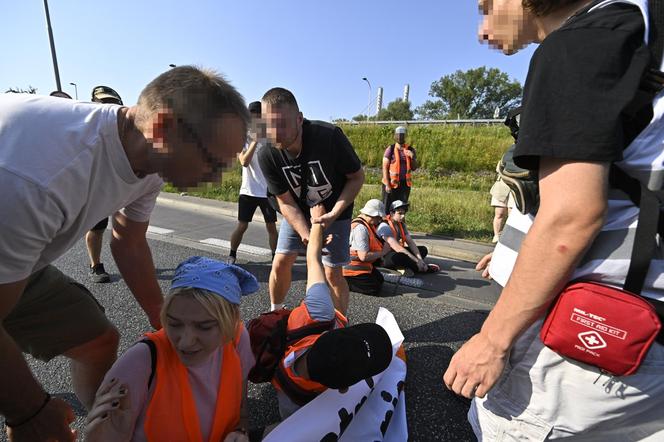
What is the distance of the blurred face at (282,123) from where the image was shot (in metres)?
2.29

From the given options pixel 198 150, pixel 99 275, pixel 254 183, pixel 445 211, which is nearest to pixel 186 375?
pixel 198 150

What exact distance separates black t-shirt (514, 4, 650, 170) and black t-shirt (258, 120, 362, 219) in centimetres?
181

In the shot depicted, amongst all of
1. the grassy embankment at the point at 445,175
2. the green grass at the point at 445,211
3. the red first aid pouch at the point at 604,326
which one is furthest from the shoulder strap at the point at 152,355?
the grassy embankment at the point at 445,175

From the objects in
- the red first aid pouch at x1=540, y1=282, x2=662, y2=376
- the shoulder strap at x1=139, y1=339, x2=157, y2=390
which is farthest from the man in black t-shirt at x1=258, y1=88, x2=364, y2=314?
the red first aid pouch at x1=540, y1=282, x2=662, y2=376

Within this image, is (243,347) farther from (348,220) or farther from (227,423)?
(348,220)

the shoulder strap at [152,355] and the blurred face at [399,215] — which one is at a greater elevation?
the shoulder strap at [152,355]

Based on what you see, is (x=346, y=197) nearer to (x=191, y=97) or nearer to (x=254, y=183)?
(x=191, y=97)

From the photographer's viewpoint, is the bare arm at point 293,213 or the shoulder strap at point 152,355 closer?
the shoulder strap at point 152,355

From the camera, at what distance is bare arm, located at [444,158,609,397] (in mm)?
715

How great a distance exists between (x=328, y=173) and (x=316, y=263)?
0.71m

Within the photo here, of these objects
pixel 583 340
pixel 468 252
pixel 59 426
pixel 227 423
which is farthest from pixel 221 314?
pixel 468 252

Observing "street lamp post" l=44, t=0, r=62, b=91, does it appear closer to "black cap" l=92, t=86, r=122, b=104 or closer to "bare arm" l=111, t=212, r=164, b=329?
"black cap" l=92, t=86, r=122, b=104

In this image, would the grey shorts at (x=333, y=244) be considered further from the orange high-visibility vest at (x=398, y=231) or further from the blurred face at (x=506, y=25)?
the orange high-visibility vest at (x=398, y=231)

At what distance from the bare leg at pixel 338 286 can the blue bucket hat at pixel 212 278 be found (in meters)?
1.14
